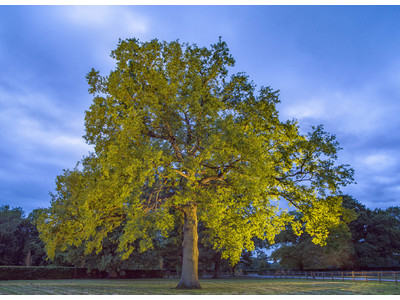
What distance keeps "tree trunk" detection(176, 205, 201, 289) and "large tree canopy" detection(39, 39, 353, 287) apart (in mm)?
69

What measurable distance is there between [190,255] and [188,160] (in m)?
6.64

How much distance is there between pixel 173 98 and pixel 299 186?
10.4 metres

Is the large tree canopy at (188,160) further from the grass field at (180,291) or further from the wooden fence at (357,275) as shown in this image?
the wooden fence at (357,275)

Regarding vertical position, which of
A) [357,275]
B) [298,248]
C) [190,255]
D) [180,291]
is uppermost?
[190,255]

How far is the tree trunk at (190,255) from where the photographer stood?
1905cm

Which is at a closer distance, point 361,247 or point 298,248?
point 361,247

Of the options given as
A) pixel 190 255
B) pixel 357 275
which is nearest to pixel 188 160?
pixel 190 255

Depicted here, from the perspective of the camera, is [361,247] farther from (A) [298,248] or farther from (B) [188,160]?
(B) [188,160]

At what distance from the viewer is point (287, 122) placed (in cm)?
2023

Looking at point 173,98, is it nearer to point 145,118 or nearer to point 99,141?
point 145,118

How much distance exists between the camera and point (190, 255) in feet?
64.6

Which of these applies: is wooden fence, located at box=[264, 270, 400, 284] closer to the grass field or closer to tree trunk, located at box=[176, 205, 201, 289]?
the grass field

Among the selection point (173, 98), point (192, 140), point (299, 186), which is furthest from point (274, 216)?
point (173, 98)

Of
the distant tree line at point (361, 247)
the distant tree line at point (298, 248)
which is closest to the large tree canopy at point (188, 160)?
the distant tree line at point (298, 248)
